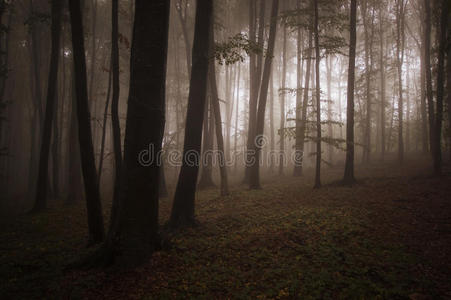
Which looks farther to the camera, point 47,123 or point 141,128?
point 47,123

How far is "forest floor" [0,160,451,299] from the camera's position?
4.16m

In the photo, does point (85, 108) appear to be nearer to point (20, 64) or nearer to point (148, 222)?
point (148, 222)

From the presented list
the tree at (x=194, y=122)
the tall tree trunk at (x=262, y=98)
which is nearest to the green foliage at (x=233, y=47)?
the tree at (x=194, y=122)

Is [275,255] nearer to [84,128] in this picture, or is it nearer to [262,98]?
[84,128]

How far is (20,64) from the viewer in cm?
2347

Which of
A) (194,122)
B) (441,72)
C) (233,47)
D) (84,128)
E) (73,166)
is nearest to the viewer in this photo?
(84,128)

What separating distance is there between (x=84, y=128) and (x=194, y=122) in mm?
2911

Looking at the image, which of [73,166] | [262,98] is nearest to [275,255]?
[262,98]

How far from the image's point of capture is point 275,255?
17.5 ft

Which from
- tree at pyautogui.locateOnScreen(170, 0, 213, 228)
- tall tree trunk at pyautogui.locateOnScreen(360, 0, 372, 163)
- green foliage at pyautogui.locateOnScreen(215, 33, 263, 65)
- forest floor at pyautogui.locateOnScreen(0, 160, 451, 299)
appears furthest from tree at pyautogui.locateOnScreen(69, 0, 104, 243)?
tall tree trunk at pyautogui.locateOnScreen(360, 0, 372, 163)

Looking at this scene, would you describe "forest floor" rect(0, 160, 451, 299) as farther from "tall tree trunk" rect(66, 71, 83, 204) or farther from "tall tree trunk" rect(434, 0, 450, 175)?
"tall tree trunk" rect(66, 71, 83, 204)

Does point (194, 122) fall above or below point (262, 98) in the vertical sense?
below

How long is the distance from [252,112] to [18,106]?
28604 millimetres

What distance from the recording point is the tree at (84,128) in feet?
19.8
